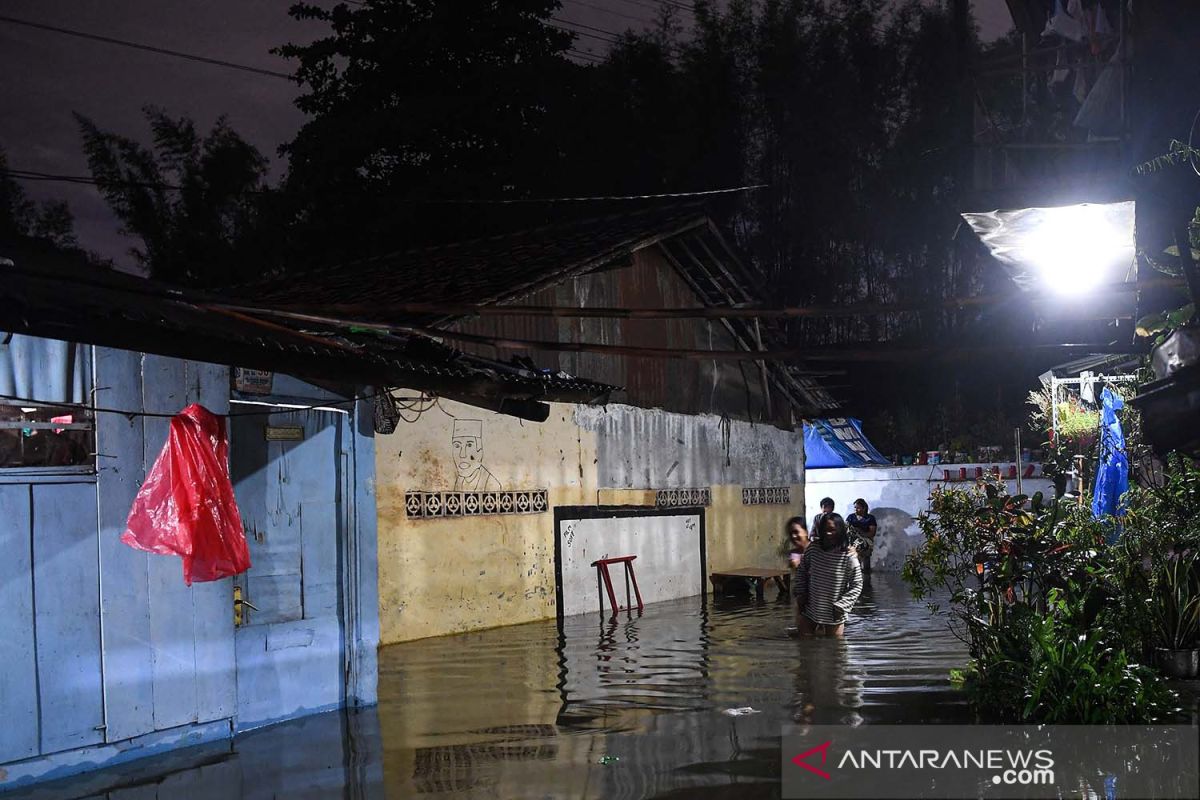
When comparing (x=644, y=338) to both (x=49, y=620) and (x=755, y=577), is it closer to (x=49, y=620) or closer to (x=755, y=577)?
(x=755, y=577)

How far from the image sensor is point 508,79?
30094 millimetres

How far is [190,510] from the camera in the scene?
27.1ft

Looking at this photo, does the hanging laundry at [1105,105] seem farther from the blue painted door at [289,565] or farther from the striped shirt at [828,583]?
the blue painted door at [289,565]

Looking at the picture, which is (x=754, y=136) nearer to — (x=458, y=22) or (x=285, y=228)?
(x=458, y=22)

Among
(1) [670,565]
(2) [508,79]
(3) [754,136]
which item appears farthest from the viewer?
(3) [754,136]

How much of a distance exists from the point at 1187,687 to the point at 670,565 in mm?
11626

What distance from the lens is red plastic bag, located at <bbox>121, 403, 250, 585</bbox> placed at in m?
8.16

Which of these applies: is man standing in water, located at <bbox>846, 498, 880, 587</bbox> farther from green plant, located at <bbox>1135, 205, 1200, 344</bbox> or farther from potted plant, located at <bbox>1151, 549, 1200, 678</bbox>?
green plant, located at <bbox>1135, 205, 1200, 344</bbox>

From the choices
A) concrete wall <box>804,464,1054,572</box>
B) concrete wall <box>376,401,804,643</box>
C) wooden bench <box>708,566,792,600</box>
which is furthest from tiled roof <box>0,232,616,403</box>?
concrete wall <box>804,464,1054,572</box>

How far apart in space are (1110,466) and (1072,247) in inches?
164

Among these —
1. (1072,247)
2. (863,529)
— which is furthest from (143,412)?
(863,529)

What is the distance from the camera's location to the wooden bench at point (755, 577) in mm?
20406

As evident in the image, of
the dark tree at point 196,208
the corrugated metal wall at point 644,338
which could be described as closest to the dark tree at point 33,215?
the dark tree at point 196,208

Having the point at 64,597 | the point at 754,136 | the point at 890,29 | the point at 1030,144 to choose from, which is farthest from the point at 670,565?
the point at 890,29
